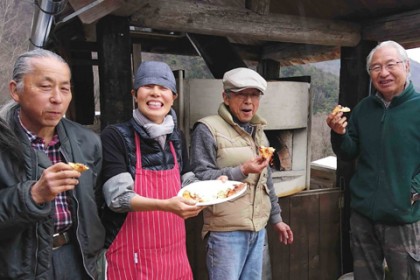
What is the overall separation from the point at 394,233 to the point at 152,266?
5.71ft

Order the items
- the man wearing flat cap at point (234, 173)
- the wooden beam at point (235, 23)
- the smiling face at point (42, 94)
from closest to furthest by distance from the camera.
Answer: the smiling face at point (42, 94), the man wearing flat cap at point (234, 173), the wooden beam at point (235, 23)

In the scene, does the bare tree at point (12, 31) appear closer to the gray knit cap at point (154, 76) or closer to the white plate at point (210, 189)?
the gray knit cap at point (154, 76)

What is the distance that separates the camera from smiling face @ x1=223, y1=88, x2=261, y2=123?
239 cm

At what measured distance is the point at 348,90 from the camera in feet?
14.0

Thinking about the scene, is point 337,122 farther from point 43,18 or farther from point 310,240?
point 43,18

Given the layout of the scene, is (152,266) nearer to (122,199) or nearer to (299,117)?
(122,199)

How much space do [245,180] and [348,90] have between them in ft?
8.07

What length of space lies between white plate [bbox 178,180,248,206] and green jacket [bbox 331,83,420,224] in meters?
1.14

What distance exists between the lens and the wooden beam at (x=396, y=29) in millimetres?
3686

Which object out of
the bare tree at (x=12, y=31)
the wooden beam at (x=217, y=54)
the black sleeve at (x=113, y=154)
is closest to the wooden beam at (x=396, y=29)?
the wooden beam at (x=217, y=54)

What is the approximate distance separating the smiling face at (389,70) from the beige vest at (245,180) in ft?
3.38

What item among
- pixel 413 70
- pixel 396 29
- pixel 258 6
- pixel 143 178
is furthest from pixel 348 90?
pixel 143 178

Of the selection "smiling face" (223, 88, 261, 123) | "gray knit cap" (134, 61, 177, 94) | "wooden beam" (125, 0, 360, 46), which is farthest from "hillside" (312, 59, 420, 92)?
"gray knit cap" (134, 61, 177, 94)

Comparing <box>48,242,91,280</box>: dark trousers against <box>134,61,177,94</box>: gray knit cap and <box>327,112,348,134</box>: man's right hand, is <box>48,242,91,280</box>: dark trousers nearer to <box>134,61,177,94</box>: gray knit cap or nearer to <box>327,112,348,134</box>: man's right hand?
<box>134,61,177,94</box>: gray knit cap
